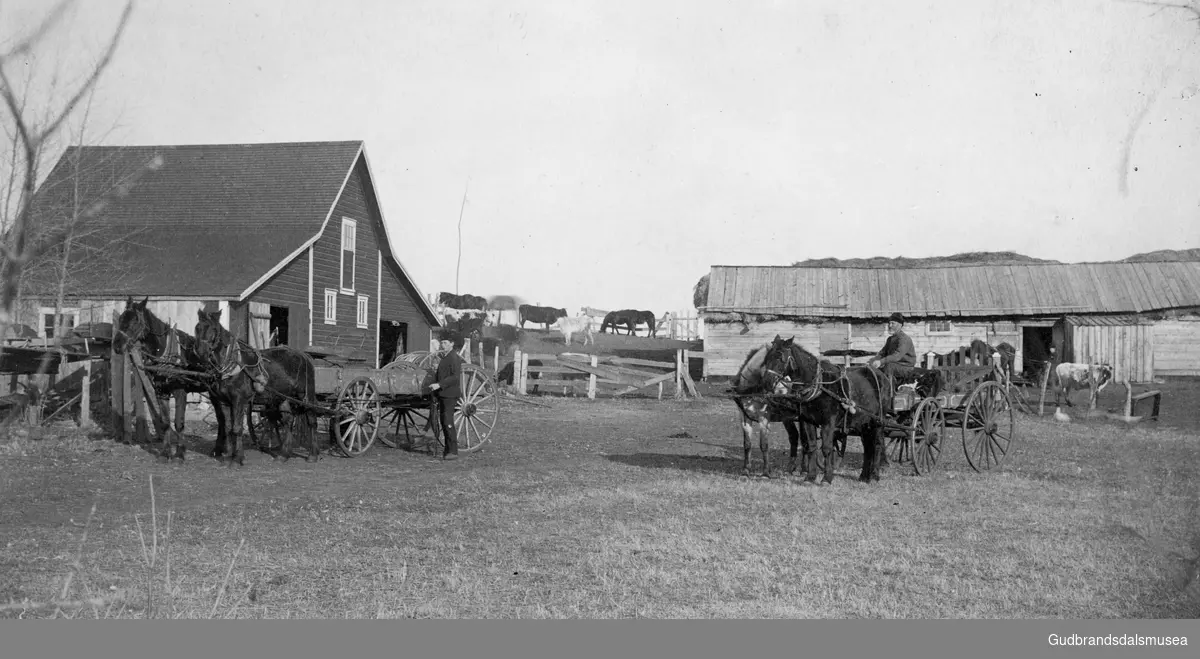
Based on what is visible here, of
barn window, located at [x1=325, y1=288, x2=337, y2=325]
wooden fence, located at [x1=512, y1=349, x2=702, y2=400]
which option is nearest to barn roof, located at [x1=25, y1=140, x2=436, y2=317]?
barn window, located at [x1=325, y1=288, x2=337, y2=325]

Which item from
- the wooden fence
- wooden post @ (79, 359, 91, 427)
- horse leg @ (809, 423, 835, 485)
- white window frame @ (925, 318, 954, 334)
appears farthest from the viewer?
white window frame @ (925, 318, 954, 334)

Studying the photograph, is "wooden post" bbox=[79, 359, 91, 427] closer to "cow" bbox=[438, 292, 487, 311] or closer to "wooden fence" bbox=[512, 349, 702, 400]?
"wooden fence" bbox=[512, 349, 702, 400]

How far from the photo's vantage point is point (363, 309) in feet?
87.2

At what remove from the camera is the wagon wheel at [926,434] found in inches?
499

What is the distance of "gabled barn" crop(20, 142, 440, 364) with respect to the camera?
66.8ft

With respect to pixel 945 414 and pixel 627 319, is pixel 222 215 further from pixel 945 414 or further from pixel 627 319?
pixel 627 319

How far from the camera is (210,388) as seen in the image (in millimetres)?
13234

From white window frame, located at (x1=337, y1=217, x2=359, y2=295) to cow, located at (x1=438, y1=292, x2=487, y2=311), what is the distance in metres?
25.9

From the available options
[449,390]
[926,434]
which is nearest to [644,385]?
[449,390]

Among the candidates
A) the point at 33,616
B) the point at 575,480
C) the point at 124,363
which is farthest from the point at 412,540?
the point at 124,363

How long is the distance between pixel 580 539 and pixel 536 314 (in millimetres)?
44765

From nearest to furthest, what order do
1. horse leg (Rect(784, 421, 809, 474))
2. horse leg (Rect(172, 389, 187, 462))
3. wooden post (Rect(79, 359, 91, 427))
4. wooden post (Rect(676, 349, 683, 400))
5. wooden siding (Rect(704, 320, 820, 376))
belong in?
1. horse leg (Rect(784, 421, 809, 474))
2. horse leg (Rect(172, 389, 187, 462))
3. wooden post (Rect(79, 359, 91, 427))
4. wooden post (Rect(676, 349, 683, 400))
5. wooden siding (Rect(704, 320, 820, 376))

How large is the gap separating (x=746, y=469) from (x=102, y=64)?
37.6 ft

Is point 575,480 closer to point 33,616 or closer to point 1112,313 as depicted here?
point 33,616
